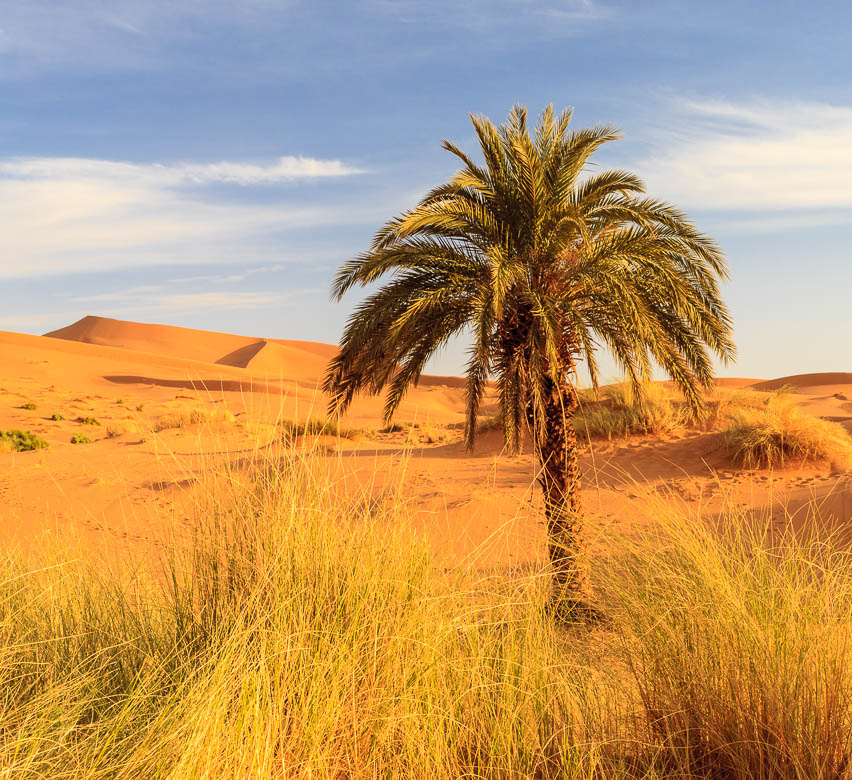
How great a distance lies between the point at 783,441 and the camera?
1420cm

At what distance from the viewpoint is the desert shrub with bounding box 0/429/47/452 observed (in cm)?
1955

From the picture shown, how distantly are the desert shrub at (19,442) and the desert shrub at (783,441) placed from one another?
18611 millimetres

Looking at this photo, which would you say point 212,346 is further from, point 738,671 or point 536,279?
point 738,671

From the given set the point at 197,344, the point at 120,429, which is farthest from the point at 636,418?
the point at 197,344

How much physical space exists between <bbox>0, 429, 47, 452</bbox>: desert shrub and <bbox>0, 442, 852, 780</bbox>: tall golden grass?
17.4 meters

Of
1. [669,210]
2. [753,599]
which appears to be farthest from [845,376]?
[753,599]

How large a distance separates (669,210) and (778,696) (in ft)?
21.6

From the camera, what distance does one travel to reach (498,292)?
23.1 feet

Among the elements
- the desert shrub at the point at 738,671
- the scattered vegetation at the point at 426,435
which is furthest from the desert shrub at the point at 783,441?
the desert shrub at the point at 738,671

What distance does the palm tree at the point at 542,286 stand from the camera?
8.15 m

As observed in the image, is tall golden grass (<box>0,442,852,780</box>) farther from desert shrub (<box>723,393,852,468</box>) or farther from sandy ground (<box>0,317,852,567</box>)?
desert shrub (<box>723,393,852,468</box>)

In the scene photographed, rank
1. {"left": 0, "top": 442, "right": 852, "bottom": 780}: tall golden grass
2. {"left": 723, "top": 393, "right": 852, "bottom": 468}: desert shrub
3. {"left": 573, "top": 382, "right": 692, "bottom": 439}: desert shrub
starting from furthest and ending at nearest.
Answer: {"left": 573, "top": 382, "right": 692, "bottom": 439}: desert shrub
{"left": 723, "top": 393, "right": 852, "bottom": 468}: desert shrub
{"left": 0, "top": 442, "right": 852, "bottom": 780}: tall golden grass

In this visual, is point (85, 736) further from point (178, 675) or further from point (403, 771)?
point (403, 771)

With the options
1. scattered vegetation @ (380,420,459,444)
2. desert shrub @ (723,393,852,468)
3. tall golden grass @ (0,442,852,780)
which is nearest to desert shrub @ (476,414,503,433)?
scattered vegetation @ (380,420,459,444)
